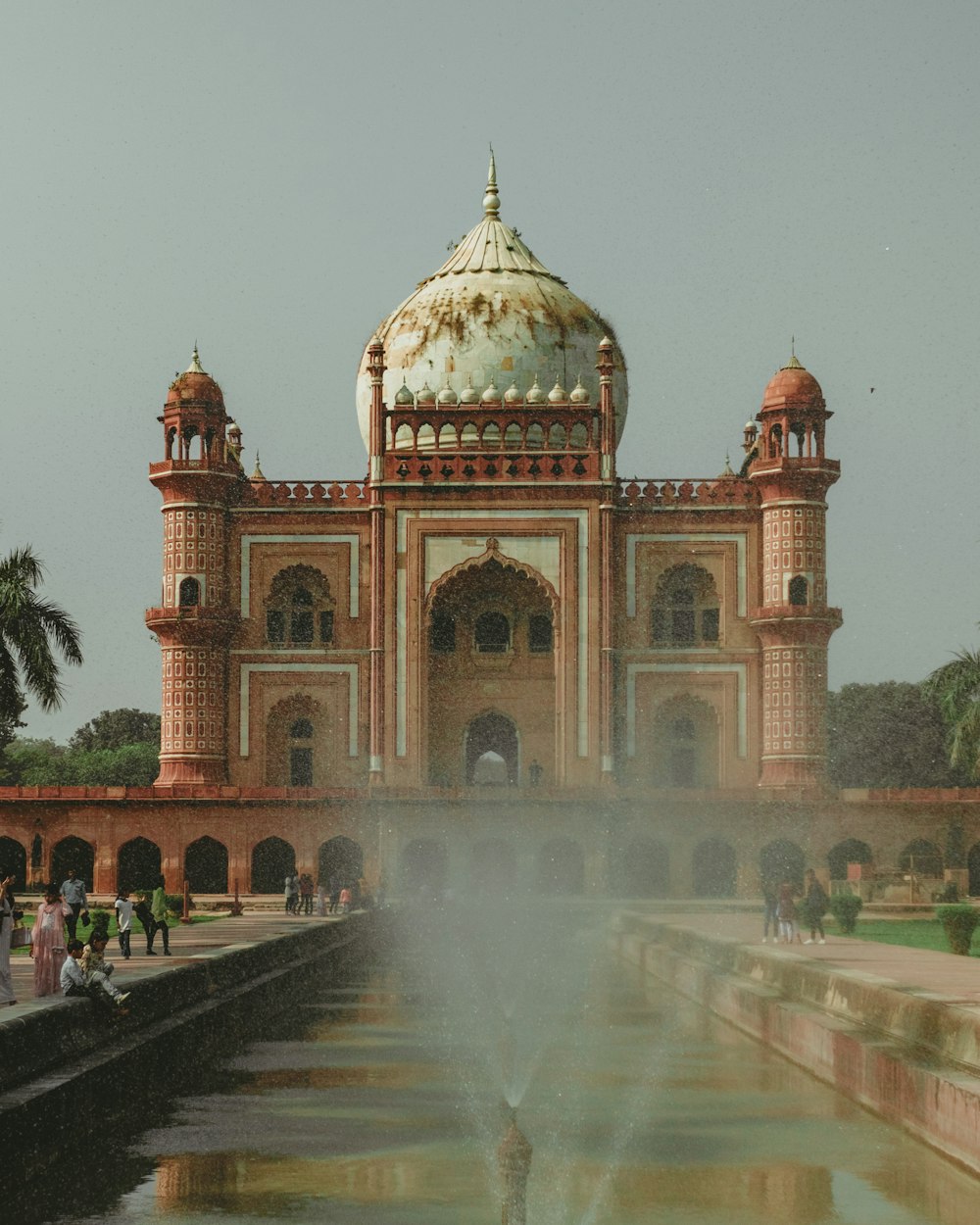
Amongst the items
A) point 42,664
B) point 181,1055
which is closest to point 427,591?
point 42,664

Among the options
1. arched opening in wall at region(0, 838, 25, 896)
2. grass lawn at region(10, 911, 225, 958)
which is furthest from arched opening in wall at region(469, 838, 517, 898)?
arched opening in wall at region(0, 838, 25, 896)

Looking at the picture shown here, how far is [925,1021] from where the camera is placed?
37.8 ft

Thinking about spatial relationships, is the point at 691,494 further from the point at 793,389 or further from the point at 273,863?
the point at 273,863

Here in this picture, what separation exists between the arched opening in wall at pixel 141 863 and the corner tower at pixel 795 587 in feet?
45.5

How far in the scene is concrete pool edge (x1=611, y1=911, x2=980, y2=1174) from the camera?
34.1 ft

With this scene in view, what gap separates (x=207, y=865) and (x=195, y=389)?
11.1 metres

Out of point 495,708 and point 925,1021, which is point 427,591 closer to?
point 495,708

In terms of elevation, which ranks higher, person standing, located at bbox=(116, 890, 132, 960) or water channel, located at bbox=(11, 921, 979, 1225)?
person standing, located at bbox=(116, 890, 132, 960)

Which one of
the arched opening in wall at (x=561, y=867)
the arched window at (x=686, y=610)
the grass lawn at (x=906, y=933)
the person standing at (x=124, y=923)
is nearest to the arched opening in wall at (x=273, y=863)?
the arched opening in wall at (x=561, y=867)

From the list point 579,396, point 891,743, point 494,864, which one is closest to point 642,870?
point 494,864

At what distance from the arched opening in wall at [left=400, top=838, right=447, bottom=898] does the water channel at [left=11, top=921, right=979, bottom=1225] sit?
26631 millimetres

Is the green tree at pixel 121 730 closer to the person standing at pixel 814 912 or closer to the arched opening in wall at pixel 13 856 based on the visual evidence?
the arched opening in wall at pixel 13 856

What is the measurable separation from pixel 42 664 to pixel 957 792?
22717mm

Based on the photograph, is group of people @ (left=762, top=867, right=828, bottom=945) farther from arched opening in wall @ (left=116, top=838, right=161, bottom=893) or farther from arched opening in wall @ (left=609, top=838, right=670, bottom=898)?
arched opening in wall @ (left=116, top=838, right=161, bottom=893)
